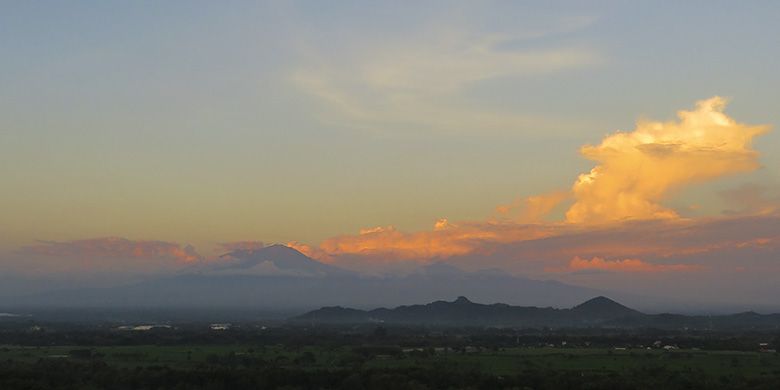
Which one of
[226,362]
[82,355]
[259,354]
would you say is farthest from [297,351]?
[82,355]

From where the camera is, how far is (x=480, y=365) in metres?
72.6

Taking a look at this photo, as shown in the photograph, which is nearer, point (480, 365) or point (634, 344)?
point (480, 365)

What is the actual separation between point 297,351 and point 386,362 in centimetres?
1662

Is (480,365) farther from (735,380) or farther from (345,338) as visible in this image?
(345,338)

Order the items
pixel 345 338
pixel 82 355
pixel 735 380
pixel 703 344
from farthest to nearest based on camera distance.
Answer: pixel 345 338, pixel 703 344, pixel 82 355, pixel 735 380

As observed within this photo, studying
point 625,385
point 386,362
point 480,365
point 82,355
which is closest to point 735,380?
point 625,385

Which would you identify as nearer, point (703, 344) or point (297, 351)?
point (297, 351)

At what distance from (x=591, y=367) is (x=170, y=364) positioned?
115 feet

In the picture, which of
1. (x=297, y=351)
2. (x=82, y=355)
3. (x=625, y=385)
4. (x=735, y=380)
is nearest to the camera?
(x=625, y=385)

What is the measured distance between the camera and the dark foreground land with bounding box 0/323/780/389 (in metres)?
59.4

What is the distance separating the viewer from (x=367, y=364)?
236ft

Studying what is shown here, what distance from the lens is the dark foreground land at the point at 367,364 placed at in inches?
2338

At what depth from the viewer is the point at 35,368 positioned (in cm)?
6500

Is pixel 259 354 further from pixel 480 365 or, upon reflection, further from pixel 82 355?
pixel 480 365
